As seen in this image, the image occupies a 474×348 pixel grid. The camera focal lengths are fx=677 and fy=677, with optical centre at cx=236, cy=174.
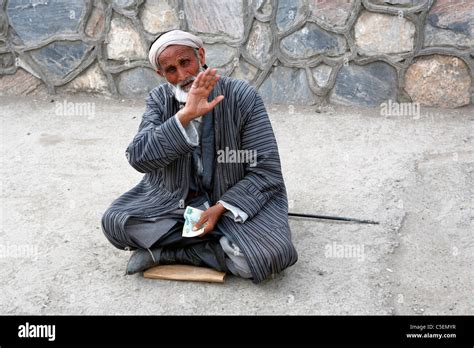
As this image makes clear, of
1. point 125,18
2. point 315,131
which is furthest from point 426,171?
point 125,18

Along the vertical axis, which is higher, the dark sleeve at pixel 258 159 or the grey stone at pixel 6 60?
the dark sleeve at pixel 258 159

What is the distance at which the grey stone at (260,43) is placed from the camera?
5.41m

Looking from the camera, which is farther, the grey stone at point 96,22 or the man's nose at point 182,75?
the grey stone at point 96,22

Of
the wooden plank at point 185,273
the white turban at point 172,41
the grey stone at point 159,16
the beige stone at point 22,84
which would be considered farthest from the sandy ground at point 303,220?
the white turban at point 172,41

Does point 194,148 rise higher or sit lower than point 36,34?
higher

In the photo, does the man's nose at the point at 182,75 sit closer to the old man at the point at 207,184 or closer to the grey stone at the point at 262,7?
the old man at the point at 207,184

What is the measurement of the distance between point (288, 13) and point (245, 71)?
59 cm

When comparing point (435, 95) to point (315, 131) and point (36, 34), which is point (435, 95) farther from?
point (36, 34)

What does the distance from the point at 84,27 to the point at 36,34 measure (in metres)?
0.46

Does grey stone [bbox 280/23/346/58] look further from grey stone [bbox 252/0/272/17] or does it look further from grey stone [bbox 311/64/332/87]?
grey stone [bbox 252/0/272/17]

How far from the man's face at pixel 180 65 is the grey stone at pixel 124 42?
8.60 ft

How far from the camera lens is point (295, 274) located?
10.8 feet

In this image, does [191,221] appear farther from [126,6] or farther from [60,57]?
[60,57]

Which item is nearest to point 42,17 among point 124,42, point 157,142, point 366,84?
point 124,42
